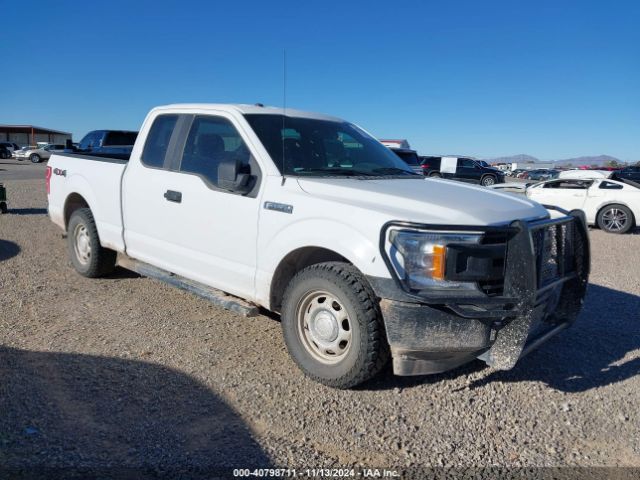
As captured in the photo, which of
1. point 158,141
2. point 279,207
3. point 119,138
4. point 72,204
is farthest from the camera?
point 119,138

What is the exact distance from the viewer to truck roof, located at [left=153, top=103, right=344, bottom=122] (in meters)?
4.64

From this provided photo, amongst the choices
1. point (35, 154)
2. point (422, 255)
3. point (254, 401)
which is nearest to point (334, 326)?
point (254, 401)

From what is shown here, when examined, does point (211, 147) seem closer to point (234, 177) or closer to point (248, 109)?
point (248, 109)

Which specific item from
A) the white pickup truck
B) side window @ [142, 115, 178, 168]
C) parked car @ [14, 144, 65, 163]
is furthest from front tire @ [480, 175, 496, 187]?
parked car @ [14, 144, 65, 163]

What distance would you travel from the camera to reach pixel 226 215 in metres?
4.25

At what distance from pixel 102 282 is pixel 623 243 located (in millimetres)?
10059

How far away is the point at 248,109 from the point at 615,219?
11.2 metres

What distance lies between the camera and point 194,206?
14.7 feet

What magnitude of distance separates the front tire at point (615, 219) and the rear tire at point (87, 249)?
37.6 feet

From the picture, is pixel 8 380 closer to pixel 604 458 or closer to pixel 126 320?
pixel 126 320

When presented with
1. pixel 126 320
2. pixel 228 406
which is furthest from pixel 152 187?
pixel 228 406

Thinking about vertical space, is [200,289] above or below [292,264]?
below

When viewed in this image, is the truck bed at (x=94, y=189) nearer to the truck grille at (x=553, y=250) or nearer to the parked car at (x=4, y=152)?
the truck grille at (x=553, y=250)

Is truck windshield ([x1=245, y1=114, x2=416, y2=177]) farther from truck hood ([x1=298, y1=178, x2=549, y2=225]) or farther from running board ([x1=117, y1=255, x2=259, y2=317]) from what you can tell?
running board ([x1=117, y1=255, x2=259, y2=317])
